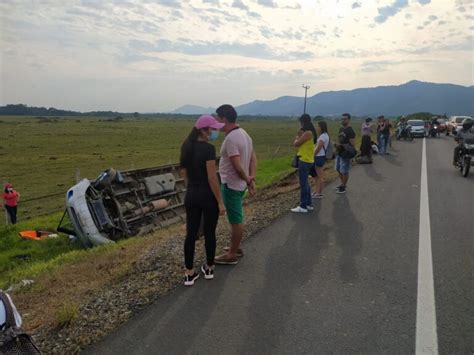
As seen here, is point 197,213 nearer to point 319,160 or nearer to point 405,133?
point 319,160

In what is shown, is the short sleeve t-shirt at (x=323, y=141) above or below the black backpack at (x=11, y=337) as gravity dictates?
above

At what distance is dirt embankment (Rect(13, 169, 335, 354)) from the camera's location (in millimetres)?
3799

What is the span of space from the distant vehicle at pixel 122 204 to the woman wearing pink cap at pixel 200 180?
6531mm

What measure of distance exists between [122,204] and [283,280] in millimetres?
7862

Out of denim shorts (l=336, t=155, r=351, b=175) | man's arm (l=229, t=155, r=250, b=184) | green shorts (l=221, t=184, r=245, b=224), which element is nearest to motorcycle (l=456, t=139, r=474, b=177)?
denim shorts (l=336, t=155, r=351, b=175)

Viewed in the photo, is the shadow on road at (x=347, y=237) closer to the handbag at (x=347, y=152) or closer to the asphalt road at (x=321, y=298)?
the asphalt road at (x=321, y=298)

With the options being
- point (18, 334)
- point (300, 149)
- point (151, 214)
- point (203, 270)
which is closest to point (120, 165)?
point (151, 214)

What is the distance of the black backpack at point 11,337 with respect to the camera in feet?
7.87

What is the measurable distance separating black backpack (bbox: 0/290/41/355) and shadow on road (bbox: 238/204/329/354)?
1.65m

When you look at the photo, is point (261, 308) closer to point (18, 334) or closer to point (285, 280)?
point (285, 280)

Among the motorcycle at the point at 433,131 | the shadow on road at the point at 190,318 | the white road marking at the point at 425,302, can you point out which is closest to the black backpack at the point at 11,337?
the shadow on road at the point at 190,318

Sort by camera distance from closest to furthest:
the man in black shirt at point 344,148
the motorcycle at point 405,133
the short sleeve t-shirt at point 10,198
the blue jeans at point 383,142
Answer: the man in black shirt at point 344,148 < the short sleeve t-shirt at point 10,198 < the blue jeans at point 383,142 < the motorcycle at point 405,133

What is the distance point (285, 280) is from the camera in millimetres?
4863

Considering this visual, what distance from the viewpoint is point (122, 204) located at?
11758 mm
